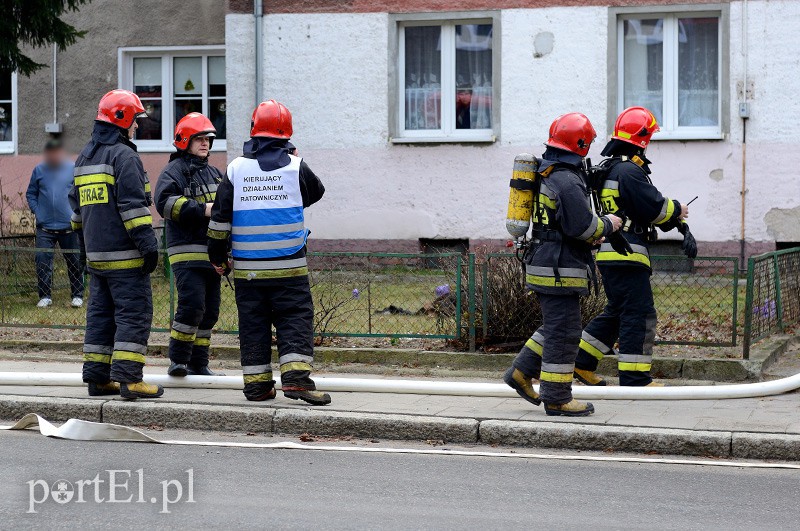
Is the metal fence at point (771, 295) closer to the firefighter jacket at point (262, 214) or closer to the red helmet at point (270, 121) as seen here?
the firefighter jacket at point (262, 214)

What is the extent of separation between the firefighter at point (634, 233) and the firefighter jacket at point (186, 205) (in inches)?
112

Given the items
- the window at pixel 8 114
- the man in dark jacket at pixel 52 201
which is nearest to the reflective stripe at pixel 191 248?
the man in dark jacket at pixel 52 201

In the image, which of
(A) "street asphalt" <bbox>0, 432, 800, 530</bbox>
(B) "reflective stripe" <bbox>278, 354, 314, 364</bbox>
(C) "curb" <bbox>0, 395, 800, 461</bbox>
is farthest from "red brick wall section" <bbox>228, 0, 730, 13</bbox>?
(A) "street asphalt" <bbox>0, 432, 800, 530</bbox>

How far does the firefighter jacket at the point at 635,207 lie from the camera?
848cm

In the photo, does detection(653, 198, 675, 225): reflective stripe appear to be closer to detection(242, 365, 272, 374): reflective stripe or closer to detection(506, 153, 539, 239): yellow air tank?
detection(506, 153, 539, 239): yellow air tank

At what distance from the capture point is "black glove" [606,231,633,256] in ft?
27.0

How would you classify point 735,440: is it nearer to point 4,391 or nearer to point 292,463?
point 292,463

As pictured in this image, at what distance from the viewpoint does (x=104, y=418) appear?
8.16 m

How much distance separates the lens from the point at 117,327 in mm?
8352

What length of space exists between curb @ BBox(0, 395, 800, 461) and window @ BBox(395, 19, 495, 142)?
8704 mm

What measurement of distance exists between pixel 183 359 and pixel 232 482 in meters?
2.70

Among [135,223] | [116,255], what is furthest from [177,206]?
[116,255]

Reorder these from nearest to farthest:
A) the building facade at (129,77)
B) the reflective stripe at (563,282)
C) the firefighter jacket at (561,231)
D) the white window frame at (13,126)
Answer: the firefighter jacket at (561,231) → the reflective stripe at (563,282) → the building facade at (129,77) → the white window frame at (13,126)

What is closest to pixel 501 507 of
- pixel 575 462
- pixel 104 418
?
pixel 575 462
